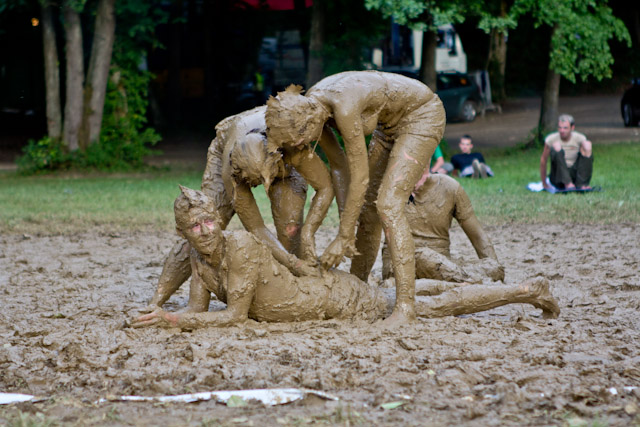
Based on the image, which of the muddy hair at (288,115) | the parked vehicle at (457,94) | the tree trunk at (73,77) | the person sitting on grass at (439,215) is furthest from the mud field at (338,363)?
the parked vehicle at (457,94)

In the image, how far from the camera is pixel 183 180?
16.2 metres

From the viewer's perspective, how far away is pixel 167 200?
13102 mm

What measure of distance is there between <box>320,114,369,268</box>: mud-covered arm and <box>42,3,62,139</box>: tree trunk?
1309 centimetres

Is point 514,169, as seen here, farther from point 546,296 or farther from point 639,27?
point 639,27

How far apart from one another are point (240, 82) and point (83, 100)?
998cm

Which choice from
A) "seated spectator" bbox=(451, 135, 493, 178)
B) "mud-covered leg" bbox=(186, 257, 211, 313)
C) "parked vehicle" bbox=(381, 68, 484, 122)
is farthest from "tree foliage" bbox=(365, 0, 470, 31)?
"mud-covered leg" bbox=(186, 257, 211, 313)

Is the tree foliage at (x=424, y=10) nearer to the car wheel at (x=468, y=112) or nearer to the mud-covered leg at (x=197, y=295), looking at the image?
the car wheel at (x=468, y=112)

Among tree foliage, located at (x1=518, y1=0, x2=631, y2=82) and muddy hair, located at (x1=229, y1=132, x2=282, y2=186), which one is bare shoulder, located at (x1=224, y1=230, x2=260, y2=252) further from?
tree foliage, located at (x1=518, y1=0, x2=631, y2=82)

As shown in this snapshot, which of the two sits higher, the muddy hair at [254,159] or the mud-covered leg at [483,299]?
the muddy hair at [254,159]

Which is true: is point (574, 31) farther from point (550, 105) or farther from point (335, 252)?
point (335, 252)

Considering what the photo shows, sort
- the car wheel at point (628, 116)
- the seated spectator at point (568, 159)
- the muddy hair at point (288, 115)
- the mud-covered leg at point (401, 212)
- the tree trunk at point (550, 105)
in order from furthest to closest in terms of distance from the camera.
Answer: the car wheel at point (628, 116) → the tree trunk at point (550, 105) → the seated spectator at point (568, 159) → the mud-covered leg at point (401, 212) → the muddy hair at point (288, 115)

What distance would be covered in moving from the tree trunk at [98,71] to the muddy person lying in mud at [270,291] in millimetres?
12343

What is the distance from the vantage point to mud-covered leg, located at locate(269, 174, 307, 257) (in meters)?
6.07

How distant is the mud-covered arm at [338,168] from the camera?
5988 mm
